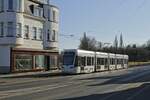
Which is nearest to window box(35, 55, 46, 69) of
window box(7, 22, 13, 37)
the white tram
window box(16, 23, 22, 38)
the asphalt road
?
window box(16, 23, 22, 38)

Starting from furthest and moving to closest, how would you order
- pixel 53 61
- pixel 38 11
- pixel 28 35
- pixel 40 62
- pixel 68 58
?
pixel 53 61 → pixel 40 62 → pixel 38 11 → pixel 28 35 → pixel 68 58

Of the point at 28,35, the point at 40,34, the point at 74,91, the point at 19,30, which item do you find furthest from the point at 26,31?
the point at 74,91

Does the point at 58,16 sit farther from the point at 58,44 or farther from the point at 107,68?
the point at 107,68

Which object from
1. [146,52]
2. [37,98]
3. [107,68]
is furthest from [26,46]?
[146,52]

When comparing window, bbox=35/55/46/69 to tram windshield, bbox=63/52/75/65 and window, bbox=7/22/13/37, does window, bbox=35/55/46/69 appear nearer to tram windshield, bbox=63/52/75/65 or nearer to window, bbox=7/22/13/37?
window, bbox=7/22/13/37

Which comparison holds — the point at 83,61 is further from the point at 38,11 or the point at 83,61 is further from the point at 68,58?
the point at 38,11

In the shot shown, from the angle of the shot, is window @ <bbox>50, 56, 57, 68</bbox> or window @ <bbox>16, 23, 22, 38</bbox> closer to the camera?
window @ <bbox>16, 23, 22, 38</bbox>

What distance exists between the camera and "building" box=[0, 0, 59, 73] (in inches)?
2306

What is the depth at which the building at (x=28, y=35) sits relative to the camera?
192 feet

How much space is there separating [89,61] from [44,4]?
1609 cm

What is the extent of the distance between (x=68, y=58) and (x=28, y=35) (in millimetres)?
10914

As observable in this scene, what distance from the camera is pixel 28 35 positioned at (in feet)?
207

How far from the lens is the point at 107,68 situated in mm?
70500

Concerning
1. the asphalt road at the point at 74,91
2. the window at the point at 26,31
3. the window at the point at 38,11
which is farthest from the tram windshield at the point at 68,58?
the asphalt road at the point at 74,91
